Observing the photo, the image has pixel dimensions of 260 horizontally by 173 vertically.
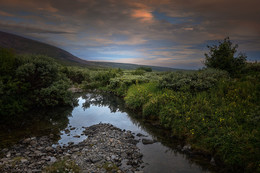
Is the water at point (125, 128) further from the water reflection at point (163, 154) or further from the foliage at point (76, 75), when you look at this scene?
the foliage at point (76, 75)

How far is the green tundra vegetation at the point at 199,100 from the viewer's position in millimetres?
8002

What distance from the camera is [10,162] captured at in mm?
7070

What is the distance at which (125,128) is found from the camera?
42.5ft

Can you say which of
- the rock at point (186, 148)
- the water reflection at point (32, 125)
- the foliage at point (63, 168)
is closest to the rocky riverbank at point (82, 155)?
the foliage at point (63, 168)

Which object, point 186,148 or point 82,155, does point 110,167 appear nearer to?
point 82,155

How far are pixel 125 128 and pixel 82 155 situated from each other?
→ 5369mm

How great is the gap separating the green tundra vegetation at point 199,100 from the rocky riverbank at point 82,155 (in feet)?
12.6

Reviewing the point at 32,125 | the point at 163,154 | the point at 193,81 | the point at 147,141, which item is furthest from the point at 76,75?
the point at 163,154

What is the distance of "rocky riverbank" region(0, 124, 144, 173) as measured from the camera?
6941mm

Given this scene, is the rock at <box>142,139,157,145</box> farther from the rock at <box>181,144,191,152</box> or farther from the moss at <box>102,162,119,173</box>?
the moss at <box>102,162,119,173</box>

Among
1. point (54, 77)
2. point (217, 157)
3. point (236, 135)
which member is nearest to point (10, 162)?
point (217, 157)

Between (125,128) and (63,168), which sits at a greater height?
(63,168)

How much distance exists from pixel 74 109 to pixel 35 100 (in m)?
4.22

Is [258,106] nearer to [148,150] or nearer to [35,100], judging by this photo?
[148,150]
